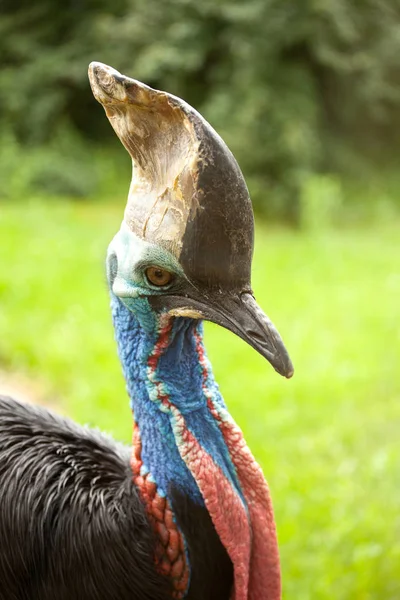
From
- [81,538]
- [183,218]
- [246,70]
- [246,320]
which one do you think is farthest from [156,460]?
[246,70]

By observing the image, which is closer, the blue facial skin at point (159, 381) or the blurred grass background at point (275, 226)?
the blue facial skin at point (159, 381)

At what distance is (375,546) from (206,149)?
1.86 metres

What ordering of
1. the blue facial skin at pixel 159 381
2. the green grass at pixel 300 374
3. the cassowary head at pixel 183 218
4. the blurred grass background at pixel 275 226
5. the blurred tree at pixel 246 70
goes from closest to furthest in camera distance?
the cassowary head at pixel 183 218 → the blue facial skin at pixel 159 381 → the green grass at pixel 300 374 → the blurred grass background at pixel 275 226 → the blurred tree at pixel 246 70

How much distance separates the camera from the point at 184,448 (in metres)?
1.42

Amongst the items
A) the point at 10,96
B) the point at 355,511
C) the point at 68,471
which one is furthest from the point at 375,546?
the point at 10,96

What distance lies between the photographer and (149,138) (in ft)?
4.24

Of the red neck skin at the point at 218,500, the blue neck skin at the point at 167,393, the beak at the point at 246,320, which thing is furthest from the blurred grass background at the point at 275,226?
the beak at the point at 246,320

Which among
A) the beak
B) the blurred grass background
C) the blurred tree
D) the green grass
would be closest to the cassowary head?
the beak

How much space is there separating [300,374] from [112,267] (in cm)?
276

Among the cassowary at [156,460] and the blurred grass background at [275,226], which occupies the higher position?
the blurred grass background at [275,226]

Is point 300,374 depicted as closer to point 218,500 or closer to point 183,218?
point 218,500

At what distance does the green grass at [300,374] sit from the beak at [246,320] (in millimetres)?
582

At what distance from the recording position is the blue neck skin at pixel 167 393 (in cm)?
141

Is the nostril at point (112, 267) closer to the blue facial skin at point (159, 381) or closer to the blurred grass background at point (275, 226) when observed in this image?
the blue facial skin at point (159, 381)
